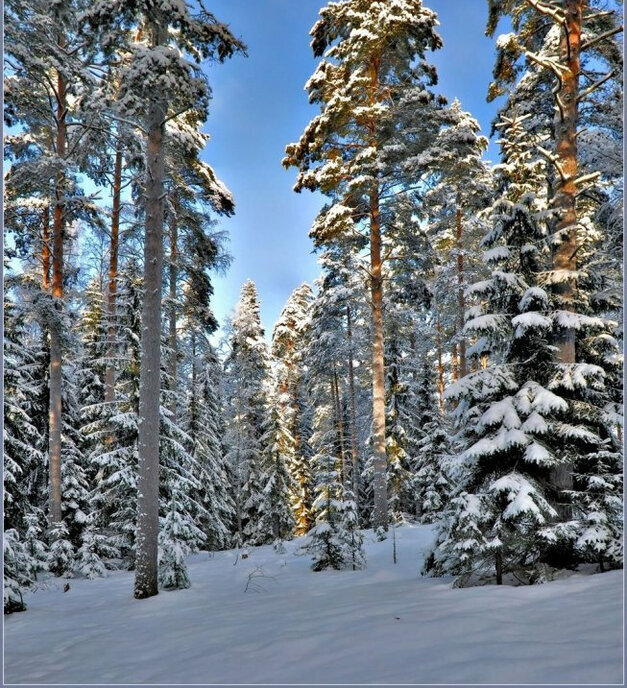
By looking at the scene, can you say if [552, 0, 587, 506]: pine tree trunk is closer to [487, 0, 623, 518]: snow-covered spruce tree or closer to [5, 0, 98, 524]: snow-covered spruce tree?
[487, 0, 623, 518]: snow-covered spruce tree

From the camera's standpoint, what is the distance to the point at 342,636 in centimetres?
445

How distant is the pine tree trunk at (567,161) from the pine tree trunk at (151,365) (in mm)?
7304

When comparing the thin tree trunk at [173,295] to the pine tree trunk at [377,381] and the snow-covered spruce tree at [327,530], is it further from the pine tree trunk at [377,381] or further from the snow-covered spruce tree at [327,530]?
the snow-covered spruce tree at [327,530]

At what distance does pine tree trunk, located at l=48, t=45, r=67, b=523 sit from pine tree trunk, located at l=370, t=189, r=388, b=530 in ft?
29.1

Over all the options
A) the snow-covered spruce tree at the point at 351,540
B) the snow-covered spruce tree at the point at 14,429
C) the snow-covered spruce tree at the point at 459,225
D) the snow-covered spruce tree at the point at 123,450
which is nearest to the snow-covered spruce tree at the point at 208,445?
the snow-covered spruce tree at the point at 123,450

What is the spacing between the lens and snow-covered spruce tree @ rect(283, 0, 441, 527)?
12.6 m

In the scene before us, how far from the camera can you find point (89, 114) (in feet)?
32.1

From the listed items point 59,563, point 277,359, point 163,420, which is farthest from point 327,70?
point 277,359

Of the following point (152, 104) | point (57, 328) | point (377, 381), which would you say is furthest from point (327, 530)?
point (152, 104)

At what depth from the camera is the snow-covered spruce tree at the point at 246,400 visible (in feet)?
75.0

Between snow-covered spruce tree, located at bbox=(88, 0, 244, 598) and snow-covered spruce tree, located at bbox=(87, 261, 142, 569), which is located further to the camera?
snow-covered spruce tree, located at bbox=(87, 261, 142, 569)

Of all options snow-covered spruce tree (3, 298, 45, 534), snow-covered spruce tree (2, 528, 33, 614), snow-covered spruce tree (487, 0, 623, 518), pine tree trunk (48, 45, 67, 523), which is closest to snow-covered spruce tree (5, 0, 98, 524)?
pine tree trunk (48, 45, 67, 523)

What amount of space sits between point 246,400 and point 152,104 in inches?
649

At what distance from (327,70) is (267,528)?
21.5 meters
